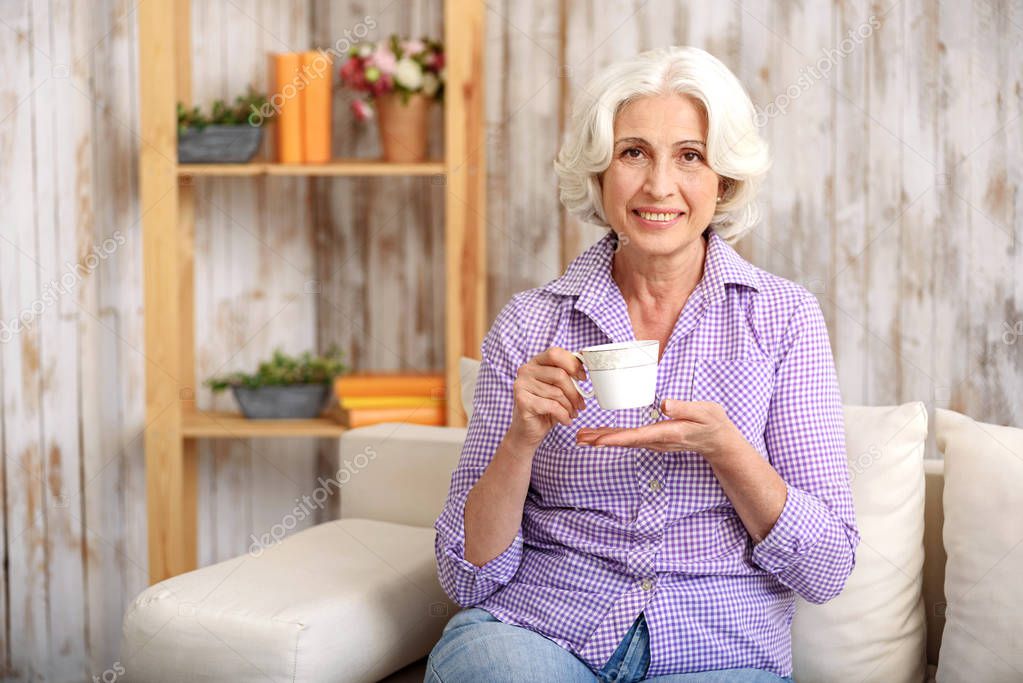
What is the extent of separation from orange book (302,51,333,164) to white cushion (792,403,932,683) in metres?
1.46

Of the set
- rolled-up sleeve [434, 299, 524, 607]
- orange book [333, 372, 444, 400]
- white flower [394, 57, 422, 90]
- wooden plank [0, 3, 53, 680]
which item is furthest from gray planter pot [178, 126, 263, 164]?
rolled-up sleeve [434, 299, 524, 607]

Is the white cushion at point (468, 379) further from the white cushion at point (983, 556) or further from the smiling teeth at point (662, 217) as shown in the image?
the white cushion at point (983, 556)

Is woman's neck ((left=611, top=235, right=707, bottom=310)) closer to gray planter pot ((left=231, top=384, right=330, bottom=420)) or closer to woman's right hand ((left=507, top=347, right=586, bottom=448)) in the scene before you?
woman's right hand ((left=507, top=347, right=586, bottom=448))

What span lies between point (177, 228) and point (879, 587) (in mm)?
1756

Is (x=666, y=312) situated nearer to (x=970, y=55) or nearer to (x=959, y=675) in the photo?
(x=959, y=675)

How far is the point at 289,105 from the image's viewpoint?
8.39 feet

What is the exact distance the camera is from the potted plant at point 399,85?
2529mm

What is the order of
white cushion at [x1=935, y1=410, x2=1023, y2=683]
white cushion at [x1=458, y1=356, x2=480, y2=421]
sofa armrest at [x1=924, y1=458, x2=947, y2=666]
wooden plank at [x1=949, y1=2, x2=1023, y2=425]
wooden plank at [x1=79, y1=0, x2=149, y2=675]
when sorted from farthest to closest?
1. wooden plank at [x1=79, y1=0, x2=149, y2=675]
2. wooden plank at [x1=949, y1=2, x2=1023, y2=425]
3. white cushion at [x1=458, y1=356, x2=480, y2=421]
4. sofa armrest at [x1=924, y1=458, x2=947, y2=666]
5. white cushion at [x1=935, y1=410, x2=1023, y2=683]

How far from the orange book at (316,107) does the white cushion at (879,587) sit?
1462mm

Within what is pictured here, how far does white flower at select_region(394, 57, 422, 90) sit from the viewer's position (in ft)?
8.27

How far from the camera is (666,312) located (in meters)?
1.59

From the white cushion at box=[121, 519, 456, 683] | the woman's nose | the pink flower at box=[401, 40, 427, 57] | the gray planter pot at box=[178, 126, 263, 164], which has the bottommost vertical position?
the white cushion at box=[121, 519, 456, 683]

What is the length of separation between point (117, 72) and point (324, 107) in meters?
0.60

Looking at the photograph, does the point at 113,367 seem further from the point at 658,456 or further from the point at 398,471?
the point at 658,456
